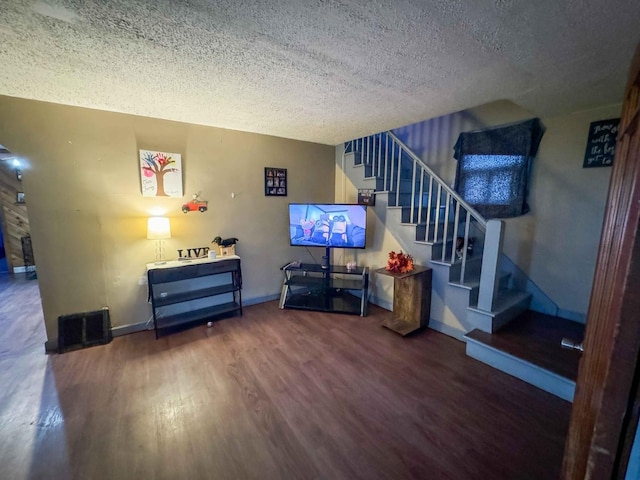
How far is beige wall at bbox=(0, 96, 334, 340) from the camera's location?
2271 mm

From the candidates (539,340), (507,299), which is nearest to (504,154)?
(507,299)

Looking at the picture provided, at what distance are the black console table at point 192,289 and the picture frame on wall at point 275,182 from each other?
1063 millimetres

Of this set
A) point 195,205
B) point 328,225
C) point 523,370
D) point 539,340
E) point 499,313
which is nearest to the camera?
point 523,370

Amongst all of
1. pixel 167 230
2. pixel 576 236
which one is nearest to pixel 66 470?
pixel 167 230

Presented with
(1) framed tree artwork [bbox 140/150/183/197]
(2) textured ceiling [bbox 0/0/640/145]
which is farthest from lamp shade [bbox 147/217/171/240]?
(2) textured ceiling [bbox 0/0/640/145]

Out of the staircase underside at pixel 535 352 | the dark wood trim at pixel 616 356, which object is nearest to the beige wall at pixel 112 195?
the staircase underside at pixel 535 352

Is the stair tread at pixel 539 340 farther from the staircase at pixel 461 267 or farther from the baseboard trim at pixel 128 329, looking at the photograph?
the baseboard trim at pixel 128 329

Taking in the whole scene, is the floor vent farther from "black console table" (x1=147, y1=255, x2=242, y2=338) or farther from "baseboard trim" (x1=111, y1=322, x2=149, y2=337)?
"black console table" (x1=147, y1=255, x2=242, y2=338)

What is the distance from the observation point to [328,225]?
132 inches

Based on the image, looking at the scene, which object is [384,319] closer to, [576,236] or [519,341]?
[519,341]

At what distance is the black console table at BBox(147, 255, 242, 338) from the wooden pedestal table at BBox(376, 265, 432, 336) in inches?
71.8

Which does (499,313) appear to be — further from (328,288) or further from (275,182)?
(275,182)

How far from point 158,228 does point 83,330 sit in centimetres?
124

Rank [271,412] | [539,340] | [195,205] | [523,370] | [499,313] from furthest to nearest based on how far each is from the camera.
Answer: [195,205], [499,313], [539,340], [523,370], [271,412]
